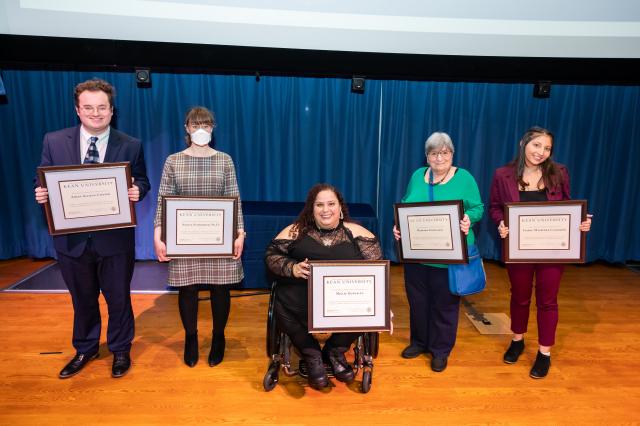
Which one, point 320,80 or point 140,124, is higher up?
point 320,80

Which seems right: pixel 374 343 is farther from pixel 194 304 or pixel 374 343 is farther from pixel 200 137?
pixel 200 137

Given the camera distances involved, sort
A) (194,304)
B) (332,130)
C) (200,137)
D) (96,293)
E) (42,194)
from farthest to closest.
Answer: (332,130), (194,304), (96,293), (200,137), (42,194)

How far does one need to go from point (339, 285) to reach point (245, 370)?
0.95 metres

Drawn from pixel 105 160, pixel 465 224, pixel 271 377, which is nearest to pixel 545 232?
pixel 465 224

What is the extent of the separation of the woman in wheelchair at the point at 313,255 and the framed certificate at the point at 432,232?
231mm

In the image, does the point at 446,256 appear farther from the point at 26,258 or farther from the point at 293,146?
the point at 26,258

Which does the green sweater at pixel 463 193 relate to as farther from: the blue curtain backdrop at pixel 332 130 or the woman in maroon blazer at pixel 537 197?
the blue curtain backdrop at pixel 332 130

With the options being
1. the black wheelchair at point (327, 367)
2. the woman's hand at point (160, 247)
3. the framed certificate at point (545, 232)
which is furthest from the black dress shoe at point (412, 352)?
the woman's hand at point (160, 247)

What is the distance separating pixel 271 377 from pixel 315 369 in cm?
27

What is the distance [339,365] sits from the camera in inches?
92.0

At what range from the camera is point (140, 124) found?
14.9ft

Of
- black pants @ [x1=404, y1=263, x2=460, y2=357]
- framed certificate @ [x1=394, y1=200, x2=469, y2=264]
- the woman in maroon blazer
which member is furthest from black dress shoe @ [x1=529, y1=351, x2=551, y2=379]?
framed certificate @ [x1=394, y1=200, x2=469, y2=264]

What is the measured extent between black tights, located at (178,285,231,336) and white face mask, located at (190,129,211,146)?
2.78 ft

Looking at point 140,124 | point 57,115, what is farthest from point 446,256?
point 57,115
